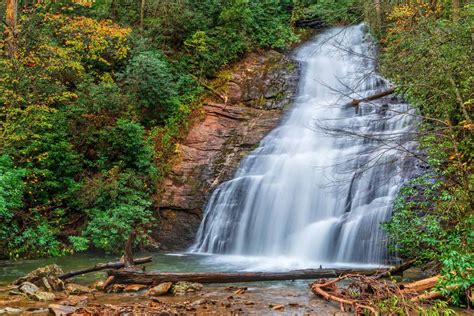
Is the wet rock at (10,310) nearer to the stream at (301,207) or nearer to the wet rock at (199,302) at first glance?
the stream at (301,207)

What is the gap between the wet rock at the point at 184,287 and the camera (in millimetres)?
7137

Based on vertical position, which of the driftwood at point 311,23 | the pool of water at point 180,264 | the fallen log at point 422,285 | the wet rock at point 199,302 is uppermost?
the driftwood at point 311,23

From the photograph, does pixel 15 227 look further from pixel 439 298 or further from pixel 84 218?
pixel 439 298

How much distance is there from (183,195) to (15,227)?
4723mm

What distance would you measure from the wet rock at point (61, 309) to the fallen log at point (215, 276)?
1.57 metres

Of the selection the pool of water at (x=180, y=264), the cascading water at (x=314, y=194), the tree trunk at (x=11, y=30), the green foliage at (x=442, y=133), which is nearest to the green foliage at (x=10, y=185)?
the pool of water at (x=180, y=264)

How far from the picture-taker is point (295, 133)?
1584cm

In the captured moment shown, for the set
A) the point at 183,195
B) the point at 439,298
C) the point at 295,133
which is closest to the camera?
the point at 439,298

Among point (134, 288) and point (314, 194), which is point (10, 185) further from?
point (314, 194)

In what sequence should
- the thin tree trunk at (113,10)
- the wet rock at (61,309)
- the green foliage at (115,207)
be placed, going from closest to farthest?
the wet rock at (61,309), the green foliage at (115,207), the thin tree trunk at (113,10)

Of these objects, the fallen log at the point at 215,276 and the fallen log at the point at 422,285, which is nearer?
the fallen log at the point at 422,285

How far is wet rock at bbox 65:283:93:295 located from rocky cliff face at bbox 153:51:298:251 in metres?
5.29

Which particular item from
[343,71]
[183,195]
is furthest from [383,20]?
[183,195]

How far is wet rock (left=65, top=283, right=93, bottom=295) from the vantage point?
7.11 metres
